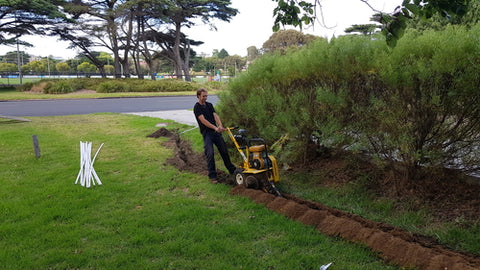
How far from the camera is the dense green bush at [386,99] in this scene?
3652 millimetres

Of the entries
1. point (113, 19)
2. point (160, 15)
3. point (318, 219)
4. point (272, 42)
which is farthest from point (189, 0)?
point (318, 219)

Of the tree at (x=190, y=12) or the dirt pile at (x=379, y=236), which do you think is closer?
the dirt pile at (x=379, y=236)

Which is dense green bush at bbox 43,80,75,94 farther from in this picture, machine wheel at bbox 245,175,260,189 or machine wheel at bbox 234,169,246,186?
machine wheel at bbox 245,175,260,189

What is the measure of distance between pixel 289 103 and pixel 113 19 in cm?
3675

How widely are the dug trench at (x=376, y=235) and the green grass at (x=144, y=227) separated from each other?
0.39ft

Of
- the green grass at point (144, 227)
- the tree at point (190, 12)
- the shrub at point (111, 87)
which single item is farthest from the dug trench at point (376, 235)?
the tree at point (190, 12)

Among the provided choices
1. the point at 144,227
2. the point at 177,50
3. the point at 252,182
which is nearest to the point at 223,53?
the point at 177,50

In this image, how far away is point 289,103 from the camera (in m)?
5.89

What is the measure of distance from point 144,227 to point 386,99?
11.5 ft

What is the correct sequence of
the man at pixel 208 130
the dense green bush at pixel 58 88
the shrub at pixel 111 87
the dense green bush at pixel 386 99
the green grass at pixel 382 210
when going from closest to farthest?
the green grass at pixel 382 210
the dense green bush at pixel 386 99
the man at pixel 208 130
the dense green bush at pixel 58 88
the shrub at pixel 111 87

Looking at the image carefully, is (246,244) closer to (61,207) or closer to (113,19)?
(61,207)

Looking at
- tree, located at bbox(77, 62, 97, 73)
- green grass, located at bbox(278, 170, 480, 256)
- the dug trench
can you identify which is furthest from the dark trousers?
tree, located at bbox(77, 62, 97, 73)

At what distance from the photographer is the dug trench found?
2.94 metres

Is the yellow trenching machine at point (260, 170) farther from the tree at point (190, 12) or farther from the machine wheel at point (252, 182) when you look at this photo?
the tree at point (190, 12)
